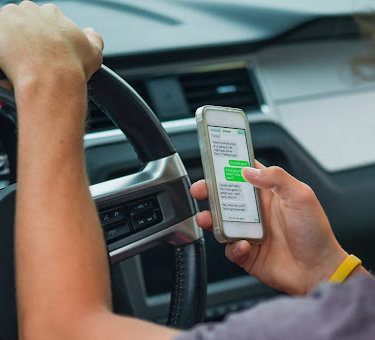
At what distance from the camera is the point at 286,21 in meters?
1.59

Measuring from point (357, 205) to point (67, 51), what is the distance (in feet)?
3.43

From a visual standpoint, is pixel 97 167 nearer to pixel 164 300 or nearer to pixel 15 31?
pixel 164 300

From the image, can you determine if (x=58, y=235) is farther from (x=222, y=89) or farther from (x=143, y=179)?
(x=222, y=89)

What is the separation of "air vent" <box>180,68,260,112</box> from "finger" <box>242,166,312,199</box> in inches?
24.6

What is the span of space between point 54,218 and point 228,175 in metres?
0.33

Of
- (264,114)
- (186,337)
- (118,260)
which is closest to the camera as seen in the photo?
(186,337)

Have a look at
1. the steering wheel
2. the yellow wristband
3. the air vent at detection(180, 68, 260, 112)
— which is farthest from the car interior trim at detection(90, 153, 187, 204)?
the air vent at detection(180, 68, 260, 112)

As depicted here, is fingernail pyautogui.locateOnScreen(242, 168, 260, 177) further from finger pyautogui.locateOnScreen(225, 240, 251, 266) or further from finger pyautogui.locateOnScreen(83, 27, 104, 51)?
finger pyautogui.locateOnScreen(83, 27, 104, 51)

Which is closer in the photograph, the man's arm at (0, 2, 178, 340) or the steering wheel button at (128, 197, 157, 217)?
the man's arm at (0, 2, 178, 340)

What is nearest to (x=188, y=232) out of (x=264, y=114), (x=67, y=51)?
(x=67, y=51)

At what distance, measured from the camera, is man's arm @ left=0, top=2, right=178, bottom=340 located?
1.93 ft

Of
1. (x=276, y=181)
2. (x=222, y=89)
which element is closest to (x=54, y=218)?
(x=276, y=181)

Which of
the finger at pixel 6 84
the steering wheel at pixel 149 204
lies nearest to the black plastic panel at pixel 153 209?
the steering wheel at pixel 149 204

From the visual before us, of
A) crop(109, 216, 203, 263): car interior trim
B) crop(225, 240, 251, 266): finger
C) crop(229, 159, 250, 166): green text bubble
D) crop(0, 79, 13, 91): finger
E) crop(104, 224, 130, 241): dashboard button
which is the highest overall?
crop(0, 79, 13, 91): finger
